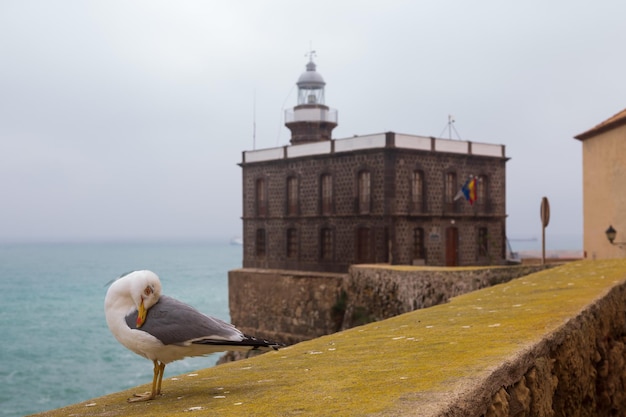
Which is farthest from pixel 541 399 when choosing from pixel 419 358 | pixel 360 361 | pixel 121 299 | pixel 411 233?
pixel 411 233

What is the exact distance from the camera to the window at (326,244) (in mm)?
30250

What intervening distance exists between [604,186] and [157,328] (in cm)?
2012

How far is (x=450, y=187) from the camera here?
99.9 feet

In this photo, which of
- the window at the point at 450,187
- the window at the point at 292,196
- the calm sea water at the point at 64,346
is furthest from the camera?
the calm sea water at the point at 64,346

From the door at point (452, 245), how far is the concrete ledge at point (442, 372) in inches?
900

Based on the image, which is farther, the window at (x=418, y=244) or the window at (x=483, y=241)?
the window at (x=483, y=241)

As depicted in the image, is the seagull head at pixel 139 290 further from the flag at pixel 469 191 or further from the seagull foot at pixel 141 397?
the flag at pixel 469 191

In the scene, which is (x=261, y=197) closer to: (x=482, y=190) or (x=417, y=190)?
(x=417, y=190)

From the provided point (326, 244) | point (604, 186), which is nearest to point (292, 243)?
point (326, 244)

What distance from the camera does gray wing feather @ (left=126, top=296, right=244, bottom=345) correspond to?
14.0ft

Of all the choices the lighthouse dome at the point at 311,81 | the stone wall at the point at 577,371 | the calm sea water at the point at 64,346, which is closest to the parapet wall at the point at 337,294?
the calm sea water at the point at 64,346

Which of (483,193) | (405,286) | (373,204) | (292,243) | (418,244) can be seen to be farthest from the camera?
(292,243)

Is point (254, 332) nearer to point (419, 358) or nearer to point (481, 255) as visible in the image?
point (481, 255)

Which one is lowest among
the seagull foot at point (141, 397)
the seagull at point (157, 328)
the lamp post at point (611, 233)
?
the seagull foot at point (141, 397)
